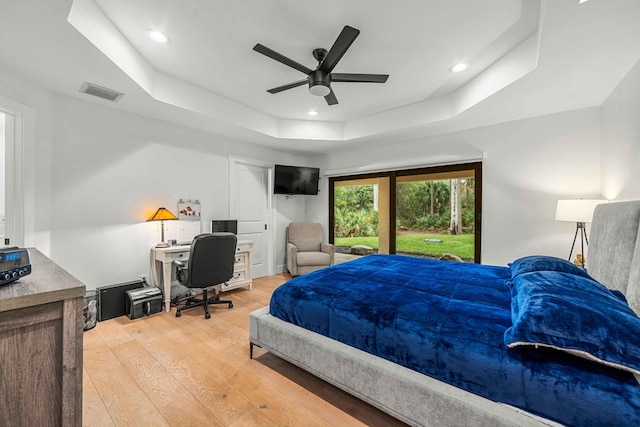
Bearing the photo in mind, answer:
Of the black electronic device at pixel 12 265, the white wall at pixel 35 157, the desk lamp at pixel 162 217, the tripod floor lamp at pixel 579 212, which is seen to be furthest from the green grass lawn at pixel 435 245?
the white wall at pixel 35 157

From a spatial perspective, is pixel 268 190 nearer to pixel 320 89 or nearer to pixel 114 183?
pixel 114 183

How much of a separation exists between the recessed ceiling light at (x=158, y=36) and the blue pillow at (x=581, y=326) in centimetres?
326

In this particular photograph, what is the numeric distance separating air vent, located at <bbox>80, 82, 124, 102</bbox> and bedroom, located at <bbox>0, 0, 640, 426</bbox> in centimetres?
31

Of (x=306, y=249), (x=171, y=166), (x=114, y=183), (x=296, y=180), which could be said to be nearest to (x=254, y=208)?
(x=296, y=180)

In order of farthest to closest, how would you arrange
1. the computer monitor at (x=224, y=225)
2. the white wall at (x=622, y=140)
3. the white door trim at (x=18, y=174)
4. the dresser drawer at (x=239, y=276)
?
the computer monitor at (x=224, y=225)
the dresser drawer at (x=239, y=276)
the white door trim at (x=18, y=174)
the white wall at (x=622, y=140)

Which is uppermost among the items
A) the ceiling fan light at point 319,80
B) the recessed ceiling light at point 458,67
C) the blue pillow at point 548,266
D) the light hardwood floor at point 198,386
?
the recessed ceiling light at point 458,67

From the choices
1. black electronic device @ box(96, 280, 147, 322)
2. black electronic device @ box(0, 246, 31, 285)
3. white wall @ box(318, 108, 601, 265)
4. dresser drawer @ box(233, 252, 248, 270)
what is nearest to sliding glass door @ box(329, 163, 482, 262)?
white wall @ box(318, 108, 601, 265)

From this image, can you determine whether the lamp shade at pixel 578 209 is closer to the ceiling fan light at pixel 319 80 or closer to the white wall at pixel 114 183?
the ceiling fan light at pixel 319 80

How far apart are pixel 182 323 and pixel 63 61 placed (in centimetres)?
266

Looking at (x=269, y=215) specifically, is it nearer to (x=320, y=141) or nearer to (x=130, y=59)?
(x=320, y=141)

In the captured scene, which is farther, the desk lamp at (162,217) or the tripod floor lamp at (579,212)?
the desk lamp at (162,217)

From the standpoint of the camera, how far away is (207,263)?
2.93 meters

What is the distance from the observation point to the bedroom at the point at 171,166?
98.0 inches

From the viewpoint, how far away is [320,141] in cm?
452
